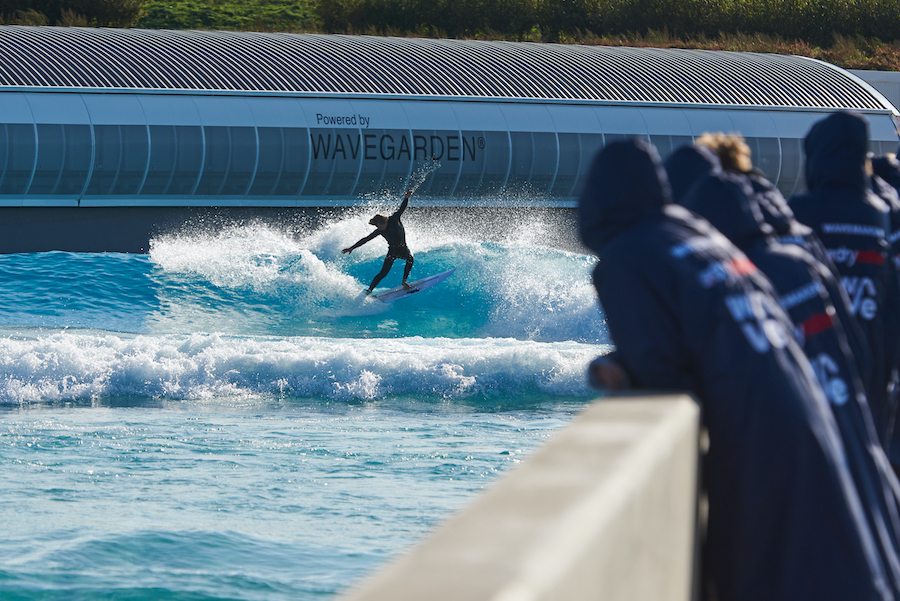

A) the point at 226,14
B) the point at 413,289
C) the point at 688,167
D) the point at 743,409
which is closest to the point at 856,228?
the point at 688,167

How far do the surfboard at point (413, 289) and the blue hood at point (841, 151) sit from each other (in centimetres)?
1630

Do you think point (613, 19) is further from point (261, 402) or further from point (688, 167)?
point (688, 167)

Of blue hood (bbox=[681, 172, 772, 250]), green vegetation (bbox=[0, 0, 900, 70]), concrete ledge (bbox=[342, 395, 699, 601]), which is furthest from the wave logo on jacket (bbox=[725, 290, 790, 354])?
green vegetation (bbox=[0, 0, 900, 70])

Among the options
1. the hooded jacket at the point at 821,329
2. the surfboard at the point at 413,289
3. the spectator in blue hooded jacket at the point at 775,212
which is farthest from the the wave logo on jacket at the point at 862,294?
the surfboard at the point at 413,289

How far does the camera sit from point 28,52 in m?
24.9

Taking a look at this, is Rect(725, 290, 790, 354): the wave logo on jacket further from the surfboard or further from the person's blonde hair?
the surfboard

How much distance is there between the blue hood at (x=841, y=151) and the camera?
445 centimetres

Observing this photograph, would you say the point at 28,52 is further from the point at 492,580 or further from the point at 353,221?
the point at 492,580

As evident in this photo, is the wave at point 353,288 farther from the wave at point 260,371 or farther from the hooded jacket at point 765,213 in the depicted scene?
the hooded jacket at point 765,213

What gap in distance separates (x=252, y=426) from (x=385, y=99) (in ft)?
54.2

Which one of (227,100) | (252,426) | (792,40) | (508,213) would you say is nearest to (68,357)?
(252,426)

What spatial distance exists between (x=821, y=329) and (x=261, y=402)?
409 inches

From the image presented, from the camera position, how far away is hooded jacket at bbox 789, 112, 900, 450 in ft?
14.6

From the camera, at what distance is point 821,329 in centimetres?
337
